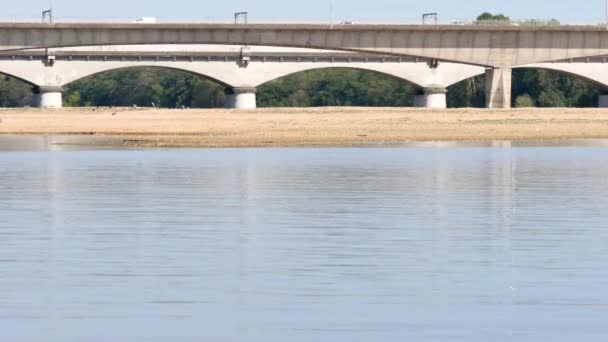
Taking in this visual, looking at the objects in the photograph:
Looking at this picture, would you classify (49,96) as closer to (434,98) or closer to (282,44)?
(282,44)

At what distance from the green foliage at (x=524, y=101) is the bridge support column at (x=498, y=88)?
1725 centimetres

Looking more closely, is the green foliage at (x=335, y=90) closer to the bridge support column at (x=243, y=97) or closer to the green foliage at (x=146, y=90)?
the green foliage at (x=146, y=90)

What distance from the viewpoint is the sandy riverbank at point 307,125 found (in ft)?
189

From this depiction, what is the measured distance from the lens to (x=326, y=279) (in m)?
15.9

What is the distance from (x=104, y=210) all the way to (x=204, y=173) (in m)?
11.1

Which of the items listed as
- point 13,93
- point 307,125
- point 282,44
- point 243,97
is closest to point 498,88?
point 282,44

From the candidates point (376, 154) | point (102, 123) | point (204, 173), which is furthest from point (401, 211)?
point (102, 123)

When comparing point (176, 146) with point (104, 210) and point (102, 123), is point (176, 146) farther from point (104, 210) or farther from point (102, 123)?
point (104, 210)

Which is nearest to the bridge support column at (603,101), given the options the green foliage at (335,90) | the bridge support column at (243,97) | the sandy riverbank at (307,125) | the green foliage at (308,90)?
the green foliage at (308,90)

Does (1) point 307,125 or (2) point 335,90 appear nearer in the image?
(1) point 307,125

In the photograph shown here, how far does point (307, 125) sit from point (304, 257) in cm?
4684

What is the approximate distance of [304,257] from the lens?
1788 centimetres

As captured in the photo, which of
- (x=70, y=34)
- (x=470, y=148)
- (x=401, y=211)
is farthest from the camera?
(x=70, y=34)

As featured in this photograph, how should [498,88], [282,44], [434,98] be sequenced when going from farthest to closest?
[434,98]
[498,88]
[282,44]
